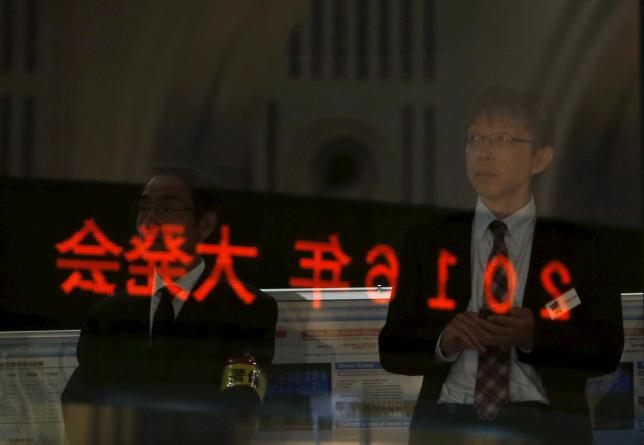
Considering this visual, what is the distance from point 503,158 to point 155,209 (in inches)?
33.7

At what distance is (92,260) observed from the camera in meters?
2.40

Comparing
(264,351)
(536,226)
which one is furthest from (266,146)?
(536,226)

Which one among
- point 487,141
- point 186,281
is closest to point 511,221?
point 487,141

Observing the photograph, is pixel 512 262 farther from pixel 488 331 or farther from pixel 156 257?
pixel 156 257

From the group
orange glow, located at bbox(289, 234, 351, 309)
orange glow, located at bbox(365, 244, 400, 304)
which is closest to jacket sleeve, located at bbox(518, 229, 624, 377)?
orange glow, located at bbox(365, 244, 400, 304)

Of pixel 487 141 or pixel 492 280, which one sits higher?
pixel 487 141

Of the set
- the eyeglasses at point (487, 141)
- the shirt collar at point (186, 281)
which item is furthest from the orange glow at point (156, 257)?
the eyeglasses at point (487, 141)

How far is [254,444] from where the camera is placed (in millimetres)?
2412

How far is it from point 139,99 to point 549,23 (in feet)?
3.35

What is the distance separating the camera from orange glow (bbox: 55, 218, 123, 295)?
239cm

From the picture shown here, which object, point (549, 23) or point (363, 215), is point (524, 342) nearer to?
point (363, 215)

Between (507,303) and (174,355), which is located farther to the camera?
(174,355)

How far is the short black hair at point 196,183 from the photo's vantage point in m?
2.38

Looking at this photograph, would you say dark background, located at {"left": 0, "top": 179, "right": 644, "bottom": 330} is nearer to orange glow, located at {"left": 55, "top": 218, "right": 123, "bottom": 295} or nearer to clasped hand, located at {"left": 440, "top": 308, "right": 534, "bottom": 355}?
orange glow, located at {"left": 55, "top": 218, "right": 123, "bottom": 295}
